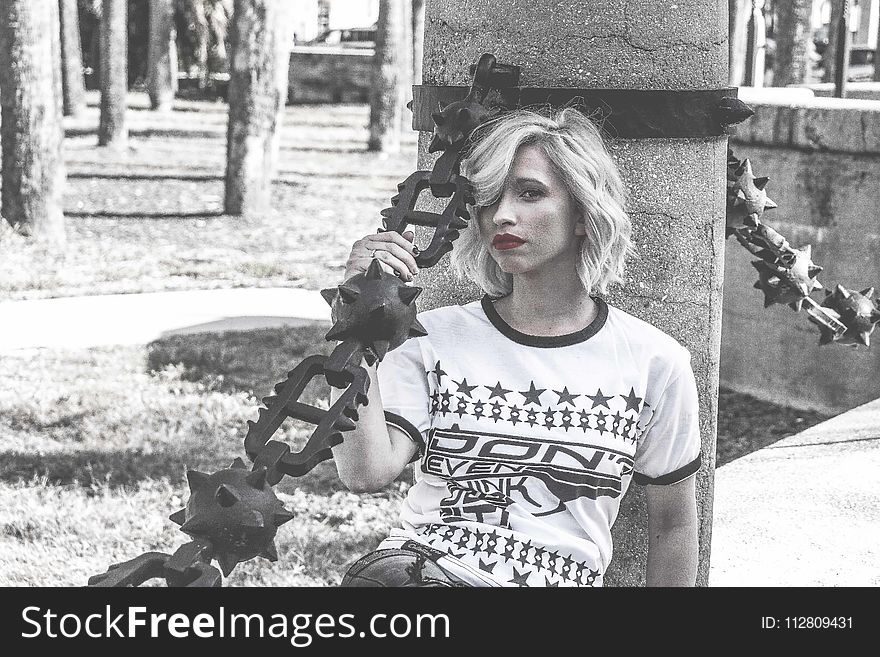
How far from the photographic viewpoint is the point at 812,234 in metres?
6.87

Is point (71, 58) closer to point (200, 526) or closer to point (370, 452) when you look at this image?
point (370, 452)

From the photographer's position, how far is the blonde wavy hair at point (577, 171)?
2.41m

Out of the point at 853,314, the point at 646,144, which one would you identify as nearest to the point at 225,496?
the point at 646,144

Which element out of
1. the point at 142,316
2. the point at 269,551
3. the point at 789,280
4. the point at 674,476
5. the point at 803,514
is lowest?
the point at 142,316

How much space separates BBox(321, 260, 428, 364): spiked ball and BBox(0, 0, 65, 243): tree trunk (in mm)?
9009

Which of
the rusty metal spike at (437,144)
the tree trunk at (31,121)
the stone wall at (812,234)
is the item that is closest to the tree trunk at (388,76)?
the tree trunk at (31,121)

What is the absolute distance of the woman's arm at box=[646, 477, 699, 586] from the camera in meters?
2.57

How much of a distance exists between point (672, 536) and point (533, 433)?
46 centimetres

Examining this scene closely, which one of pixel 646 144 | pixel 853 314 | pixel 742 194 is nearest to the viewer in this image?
pixel 646 144

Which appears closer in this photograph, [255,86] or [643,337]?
[643,337]

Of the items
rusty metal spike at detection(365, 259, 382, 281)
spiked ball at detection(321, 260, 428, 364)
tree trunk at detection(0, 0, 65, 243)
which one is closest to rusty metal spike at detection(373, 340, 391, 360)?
spiked ball at detection(321, 260, 428, 364)

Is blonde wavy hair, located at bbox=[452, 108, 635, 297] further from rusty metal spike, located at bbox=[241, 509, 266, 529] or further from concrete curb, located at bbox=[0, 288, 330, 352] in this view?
concrete curb, located at bbox=[0, 288, 330, 352]

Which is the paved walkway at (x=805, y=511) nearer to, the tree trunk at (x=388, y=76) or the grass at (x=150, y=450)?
the grass at (x=150, y=450)

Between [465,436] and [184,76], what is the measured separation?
3250 cm
